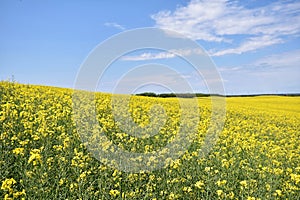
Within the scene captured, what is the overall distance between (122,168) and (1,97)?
7276 millimetres

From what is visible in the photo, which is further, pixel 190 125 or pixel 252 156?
pixel 190 125

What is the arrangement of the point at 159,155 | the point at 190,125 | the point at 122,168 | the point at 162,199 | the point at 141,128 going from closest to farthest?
the point at 162,199 → the point at 122,168 → the point at 159,155 → the point at 141,128 → the point at 190,125

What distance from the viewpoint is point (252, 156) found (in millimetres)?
8062

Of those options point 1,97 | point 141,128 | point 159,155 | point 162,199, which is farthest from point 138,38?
point 1,97

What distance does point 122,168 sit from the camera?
228 inches

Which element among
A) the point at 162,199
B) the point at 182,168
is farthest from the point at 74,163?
the point at 182,168

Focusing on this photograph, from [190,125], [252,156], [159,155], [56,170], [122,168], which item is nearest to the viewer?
[56,170]

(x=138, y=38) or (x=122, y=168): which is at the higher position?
(x=138, y=38)

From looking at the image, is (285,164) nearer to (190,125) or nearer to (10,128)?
(190,125)

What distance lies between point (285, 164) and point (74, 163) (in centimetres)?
510

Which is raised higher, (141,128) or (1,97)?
(1,97)

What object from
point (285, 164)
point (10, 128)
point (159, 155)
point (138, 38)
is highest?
point (138, 38)

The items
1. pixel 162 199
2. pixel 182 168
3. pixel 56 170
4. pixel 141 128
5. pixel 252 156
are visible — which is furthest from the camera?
pixel 141 128

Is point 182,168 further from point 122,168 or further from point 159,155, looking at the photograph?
point 122,168
